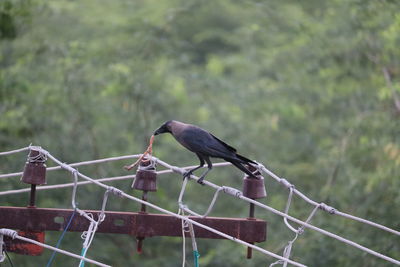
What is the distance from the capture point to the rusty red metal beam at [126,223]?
477 cm

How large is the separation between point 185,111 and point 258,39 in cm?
264

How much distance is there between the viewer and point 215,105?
14.5m

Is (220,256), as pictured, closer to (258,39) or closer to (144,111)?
(144,111)

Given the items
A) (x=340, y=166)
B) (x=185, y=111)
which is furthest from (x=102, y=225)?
(x=185, y=111)

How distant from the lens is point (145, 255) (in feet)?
44.3

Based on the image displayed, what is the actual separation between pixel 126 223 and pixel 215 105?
9.79 metres

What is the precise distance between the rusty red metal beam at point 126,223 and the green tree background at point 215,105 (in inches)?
186

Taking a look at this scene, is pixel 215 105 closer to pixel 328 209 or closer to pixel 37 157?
pixel 37 157

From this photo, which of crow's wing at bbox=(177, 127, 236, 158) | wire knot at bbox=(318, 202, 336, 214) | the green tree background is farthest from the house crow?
the green tree background

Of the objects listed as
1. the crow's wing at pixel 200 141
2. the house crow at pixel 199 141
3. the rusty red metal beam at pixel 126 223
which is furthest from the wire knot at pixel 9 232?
the crow's wing at pixel 200 141

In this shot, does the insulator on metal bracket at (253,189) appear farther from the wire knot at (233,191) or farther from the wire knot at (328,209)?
the wire knot at (328,209)

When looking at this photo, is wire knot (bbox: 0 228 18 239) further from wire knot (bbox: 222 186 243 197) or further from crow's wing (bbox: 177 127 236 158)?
crow's wing (bbox: 177 127 236 158)

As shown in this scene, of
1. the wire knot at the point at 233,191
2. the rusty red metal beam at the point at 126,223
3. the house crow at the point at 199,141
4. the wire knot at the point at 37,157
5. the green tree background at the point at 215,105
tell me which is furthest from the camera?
the green tree background at the point at 215,105

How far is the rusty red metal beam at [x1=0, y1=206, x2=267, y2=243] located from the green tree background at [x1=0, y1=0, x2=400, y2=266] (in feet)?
15.5
